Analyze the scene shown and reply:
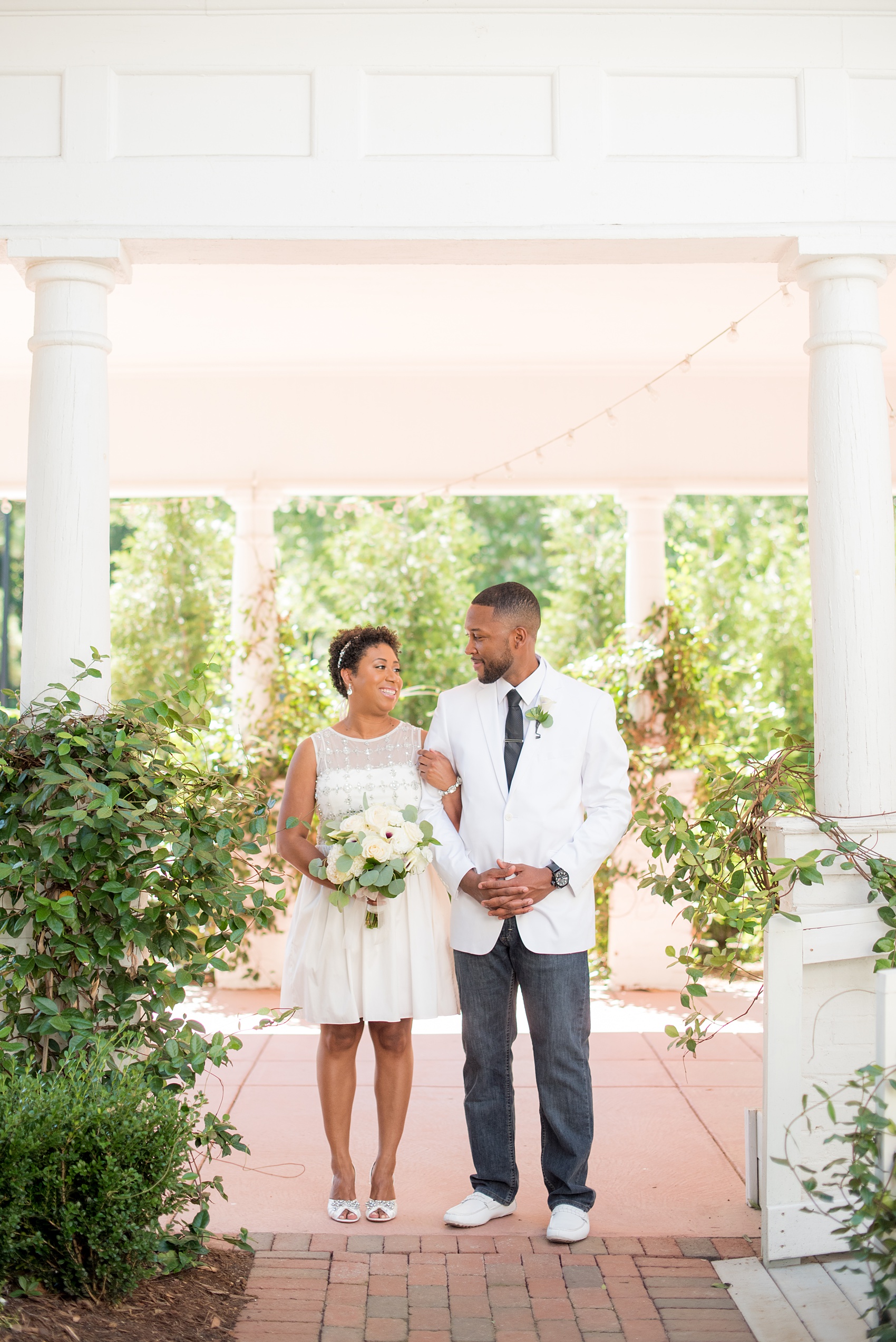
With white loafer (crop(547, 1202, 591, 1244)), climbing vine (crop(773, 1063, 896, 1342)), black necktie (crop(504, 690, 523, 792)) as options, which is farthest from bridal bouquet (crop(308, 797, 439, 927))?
climbing vine (crop(773, 1063, 896, 1342))

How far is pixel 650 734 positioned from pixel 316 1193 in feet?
11.4

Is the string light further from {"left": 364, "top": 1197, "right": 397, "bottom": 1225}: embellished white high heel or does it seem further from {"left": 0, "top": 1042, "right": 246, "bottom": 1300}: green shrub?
{"left": 0, "top": 1042, "right": 246, "bottom": 1300}: green shrub

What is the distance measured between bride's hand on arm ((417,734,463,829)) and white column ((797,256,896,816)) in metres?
1.04

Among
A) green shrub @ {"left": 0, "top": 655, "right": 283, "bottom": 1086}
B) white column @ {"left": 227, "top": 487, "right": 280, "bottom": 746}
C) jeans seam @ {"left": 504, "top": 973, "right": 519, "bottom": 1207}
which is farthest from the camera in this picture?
white column @ {"left": 227, "top": 487, "right": 280, "bottom": 746}

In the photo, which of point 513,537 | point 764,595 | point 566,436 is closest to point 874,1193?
point 566,436

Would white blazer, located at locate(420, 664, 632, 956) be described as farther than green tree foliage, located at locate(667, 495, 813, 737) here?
No

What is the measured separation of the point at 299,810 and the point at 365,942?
42 centimetres

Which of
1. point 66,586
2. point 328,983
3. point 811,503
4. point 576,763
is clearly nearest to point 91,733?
point 66,586

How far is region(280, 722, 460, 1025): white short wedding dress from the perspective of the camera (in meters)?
3.40

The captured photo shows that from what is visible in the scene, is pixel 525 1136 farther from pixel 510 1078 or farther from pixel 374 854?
pixel 374 854

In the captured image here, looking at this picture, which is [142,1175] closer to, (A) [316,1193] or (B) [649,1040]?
(A) [316,1193]

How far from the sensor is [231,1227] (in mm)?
3418

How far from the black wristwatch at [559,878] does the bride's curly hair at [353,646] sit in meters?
0.79

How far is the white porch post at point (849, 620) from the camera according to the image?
10.6 feet
